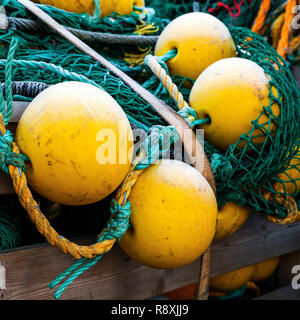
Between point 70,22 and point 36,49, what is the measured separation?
0.14m

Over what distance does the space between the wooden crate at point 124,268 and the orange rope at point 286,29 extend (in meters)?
0.74

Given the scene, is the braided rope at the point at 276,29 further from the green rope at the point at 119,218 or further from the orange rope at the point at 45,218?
the orange rope at the point at 45,218

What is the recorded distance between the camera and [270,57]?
1.30 metres

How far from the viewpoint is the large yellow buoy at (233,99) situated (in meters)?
1.11

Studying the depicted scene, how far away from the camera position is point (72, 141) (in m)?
0.78

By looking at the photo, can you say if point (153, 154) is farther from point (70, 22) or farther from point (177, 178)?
point (70, 22)

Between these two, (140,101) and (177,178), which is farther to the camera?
(140,101)

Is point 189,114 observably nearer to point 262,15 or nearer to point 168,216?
point 168,216

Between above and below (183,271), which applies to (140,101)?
above

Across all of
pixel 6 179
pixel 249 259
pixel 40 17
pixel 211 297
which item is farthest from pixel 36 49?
pixel 211 297

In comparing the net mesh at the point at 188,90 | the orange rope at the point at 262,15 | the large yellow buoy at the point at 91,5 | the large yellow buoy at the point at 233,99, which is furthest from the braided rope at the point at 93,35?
the orange rope at the point at 262,15

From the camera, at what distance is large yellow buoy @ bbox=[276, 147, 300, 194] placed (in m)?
1.32

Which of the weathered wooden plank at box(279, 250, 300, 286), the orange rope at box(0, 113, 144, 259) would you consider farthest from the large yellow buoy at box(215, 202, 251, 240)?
the weathered wooden plank at box(279, 250, 300, 286)

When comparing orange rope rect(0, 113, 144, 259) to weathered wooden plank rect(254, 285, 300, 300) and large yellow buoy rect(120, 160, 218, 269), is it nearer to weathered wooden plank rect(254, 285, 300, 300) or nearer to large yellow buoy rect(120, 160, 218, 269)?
large yellow buoy rect(120, 160, 218, 269)
